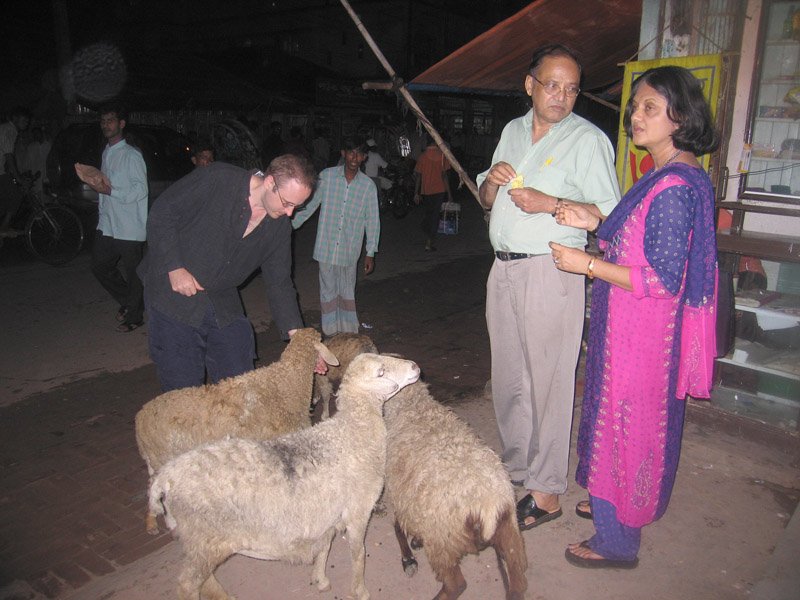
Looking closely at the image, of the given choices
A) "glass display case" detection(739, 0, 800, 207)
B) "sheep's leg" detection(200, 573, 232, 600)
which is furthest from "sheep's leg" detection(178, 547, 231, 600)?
"glass display case" detection(739, 0, 800, 207)

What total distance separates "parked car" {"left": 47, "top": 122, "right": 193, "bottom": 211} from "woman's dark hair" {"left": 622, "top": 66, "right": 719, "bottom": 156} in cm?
1163

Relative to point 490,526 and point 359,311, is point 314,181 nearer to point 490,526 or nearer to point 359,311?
point 490,526

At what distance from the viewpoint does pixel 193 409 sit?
3.41m

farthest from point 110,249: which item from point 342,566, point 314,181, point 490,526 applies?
point 490,526

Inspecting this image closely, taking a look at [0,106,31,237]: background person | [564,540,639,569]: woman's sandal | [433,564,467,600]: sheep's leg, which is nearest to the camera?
[433,564,467,600]: sheep's leg

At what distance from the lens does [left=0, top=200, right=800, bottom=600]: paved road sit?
3123 millimetres

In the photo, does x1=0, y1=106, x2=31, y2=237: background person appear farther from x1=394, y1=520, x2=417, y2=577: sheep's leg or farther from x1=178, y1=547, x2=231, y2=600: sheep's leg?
x1=394, y1=520, x2=417, y2=577: sheep's leg

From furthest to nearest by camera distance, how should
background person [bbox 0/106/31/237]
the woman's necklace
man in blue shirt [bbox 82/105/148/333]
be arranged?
background person [bbox 0/106/31/237], man in blue shirt [bbox 82/105/148/333], the woman's necklace

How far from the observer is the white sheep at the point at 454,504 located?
271cm

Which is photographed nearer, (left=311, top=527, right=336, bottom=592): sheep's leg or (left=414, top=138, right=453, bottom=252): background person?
(left=311, top=527, right=336, bottom=592): sheep's leg

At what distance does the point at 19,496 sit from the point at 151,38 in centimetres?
3478

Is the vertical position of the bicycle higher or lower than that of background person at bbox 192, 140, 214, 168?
lower

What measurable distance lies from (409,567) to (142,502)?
76.8 inches

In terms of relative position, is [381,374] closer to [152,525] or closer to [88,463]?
[152,525]
